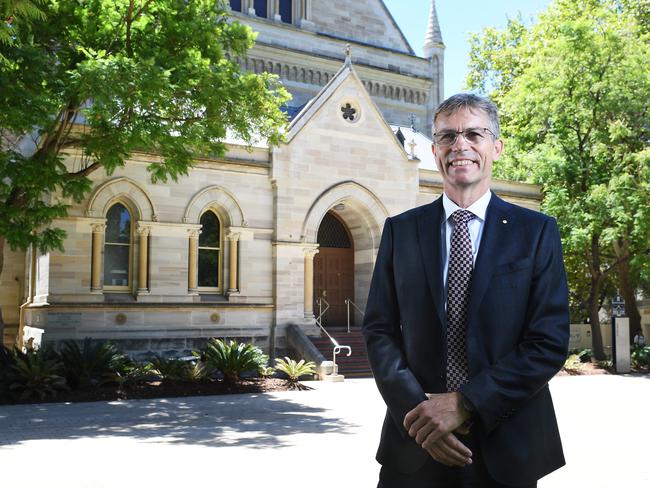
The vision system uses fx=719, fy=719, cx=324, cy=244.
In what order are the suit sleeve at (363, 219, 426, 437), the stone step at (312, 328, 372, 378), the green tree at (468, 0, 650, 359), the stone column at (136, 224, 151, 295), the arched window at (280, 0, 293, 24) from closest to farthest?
the suit sleeve at (363, 219, 426, 437), the stone column at (136, 224, 151, 295), the stone step at (312, 328, 372, 378), the green tree at (468, 0, 650, 359), the arched window at (280, 0, 293, 24)

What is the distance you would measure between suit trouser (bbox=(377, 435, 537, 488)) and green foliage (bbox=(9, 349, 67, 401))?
13.0 meters

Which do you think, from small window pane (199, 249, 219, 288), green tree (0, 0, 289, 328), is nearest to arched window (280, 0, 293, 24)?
small window pane (199, 249, 219, 288)

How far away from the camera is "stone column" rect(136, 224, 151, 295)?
19.5m

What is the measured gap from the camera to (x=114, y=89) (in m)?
A: 12.3

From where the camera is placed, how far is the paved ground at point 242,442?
7.52 meters

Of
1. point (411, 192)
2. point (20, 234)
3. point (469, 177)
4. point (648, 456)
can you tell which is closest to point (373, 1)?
point (411, 192)

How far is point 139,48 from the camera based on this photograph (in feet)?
47.2

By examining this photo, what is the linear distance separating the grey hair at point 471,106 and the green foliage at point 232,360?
1463 centimetres

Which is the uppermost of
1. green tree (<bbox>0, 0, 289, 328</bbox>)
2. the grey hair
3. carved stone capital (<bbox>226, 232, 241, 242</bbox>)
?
green tree (<bbox>0, 0, 289, 328</bbox>)

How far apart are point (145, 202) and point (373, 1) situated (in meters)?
24.2

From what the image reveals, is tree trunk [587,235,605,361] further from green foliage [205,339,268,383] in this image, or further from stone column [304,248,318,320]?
green foliage [205,339,268,383]

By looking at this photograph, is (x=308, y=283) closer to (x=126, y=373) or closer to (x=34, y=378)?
(x=126, y=373)

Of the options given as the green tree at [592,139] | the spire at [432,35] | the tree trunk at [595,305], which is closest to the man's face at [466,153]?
the green tree at [592,139]

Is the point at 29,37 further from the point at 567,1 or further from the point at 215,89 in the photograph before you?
the point at 567,1
